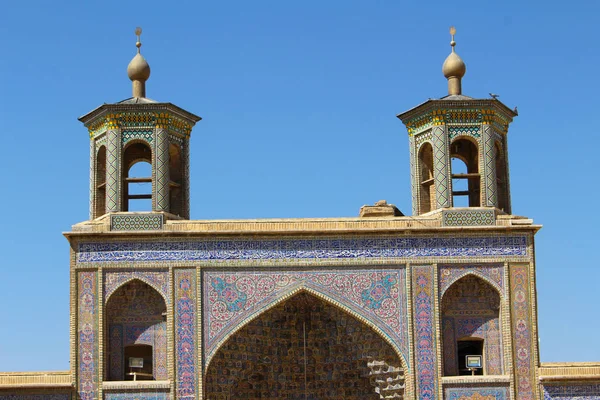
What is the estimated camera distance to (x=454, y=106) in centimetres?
2103

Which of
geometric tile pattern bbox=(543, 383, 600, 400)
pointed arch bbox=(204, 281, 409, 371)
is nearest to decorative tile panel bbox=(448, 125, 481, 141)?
pointed arch bbox=(204, 281, 409, 371)

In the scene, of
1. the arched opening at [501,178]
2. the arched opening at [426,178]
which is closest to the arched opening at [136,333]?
the arched opening at [426,178]

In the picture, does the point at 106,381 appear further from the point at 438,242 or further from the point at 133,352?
the point at 438,242

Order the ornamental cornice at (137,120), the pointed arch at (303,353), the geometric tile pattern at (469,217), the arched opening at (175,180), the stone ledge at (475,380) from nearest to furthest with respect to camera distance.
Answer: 1. the stone ledge at (475,380)
2. the pointed arch at (303,353)
3. the geometric tile pattern at (469,217)
4. the ornamental cornice at (137,120)
5. the arched opening at (175,180)

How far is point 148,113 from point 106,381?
4221 mm

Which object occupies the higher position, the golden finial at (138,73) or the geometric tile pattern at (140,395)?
the golden finial at (138,73)

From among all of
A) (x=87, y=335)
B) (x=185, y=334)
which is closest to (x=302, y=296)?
(x=185, y=334)

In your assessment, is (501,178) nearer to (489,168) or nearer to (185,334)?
Answer: (489,168)

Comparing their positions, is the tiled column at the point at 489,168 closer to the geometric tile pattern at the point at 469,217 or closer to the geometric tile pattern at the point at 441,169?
the geometric tile pattern at the point at 469,217

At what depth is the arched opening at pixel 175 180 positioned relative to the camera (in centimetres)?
2157

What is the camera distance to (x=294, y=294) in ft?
66.6

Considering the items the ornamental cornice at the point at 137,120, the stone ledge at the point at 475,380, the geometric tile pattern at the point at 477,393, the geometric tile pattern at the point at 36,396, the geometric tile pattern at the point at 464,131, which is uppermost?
the ornamental cornice at the point at 137,120

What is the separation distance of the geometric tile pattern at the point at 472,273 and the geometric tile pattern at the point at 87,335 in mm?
5277

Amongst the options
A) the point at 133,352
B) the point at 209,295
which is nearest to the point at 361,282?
the point at 209,295
